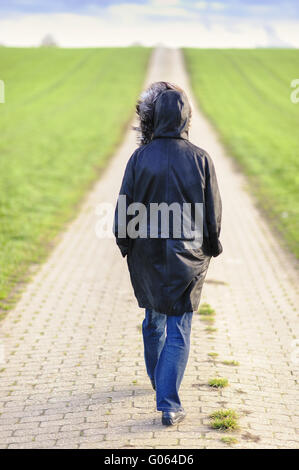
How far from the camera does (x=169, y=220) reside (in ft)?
13.4

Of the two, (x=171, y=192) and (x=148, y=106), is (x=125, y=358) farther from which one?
(x=148, y=106)

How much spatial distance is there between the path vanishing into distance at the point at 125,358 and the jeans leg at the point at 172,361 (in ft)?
0.64

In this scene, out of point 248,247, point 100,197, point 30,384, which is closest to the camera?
point 30,384

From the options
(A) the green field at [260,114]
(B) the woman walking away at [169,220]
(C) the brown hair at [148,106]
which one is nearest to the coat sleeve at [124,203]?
(B) the woman walking away at [169,220]

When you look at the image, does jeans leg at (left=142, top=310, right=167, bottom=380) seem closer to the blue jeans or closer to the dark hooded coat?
the blue jeans

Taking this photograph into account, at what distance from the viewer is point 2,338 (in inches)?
252

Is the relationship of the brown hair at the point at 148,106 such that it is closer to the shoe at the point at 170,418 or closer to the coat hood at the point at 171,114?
the coat hood at the point at 171,114

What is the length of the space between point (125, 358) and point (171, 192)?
84.3 inches

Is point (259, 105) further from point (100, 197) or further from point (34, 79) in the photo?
point (100, 197)

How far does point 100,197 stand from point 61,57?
49052mm

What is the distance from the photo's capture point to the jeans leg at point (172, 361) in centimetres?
420

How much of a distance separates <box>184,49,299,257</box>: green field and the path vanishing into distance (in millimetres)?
2288

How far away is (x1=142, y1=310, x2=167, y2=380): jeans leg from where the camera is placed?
14.5ft
